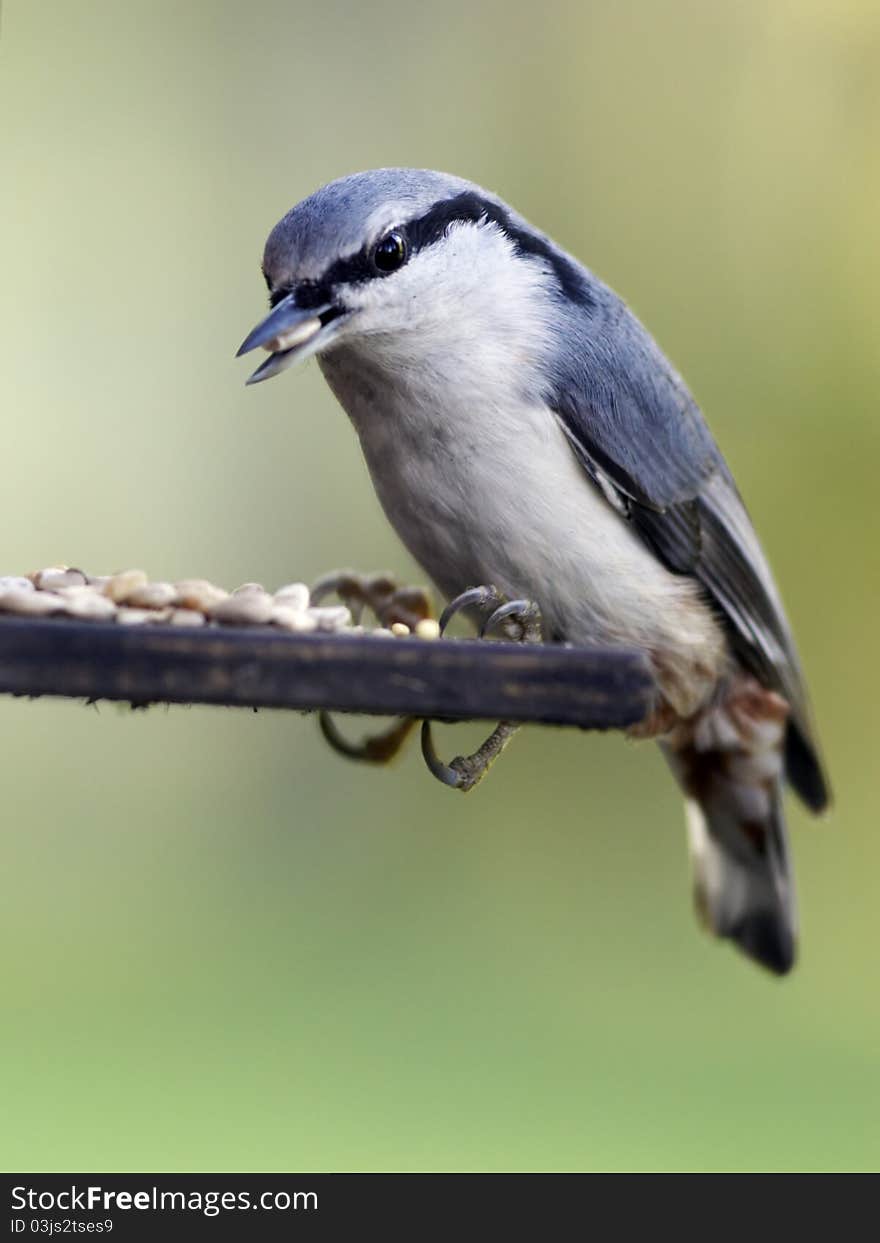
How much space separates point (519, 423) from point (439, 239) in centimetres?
25

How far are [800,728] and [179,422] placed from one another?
10.9ft

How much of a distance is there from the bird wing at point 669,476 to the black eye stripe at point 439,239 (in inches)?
2.4

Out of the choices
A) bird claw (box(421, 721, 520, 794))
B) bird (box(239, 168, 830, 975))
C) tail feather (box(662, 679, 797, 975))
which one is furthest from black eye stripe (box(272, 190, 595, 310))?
tail feather (box(662, 679, 797, 975))

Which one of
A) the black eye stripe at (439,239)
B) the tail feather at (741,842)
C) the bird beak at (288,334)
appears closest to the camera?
the bird beak at (288,334)

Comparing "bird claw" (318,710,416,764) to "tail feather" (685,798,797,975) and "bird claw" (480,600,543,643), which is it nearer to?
"bird claw" (480,600,543,643)

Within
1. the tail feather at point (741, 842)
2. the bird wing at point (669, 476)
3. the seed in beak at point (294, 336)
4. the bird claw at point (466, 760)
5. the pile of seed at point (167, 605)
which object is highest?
the bird wing at point (669, 476)

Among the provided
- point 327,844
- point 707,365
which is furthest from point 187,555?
point 707,365

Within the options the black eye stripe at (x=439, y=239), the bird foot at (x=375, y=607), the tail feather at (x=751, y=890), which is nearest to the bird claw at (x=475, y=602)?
the bird foot at (x=375, y=607)

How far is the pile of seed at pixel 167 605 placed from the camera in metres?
1.55

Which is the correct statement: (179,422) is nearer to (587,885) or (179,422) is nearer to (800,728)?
(587,885)

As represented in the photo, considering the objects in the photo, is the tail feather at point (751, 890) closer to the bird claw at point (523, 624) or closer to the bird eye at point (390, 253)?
the bird claw at point (523, 624)

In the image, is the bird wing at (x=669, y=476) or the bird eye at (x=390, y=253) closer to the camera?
the bird eye at (x=390, y=253)

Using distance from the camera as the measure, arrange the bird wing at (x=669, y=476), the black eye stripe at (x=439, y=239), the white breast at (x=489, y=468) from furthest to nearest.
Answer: the bird wing at (x=669, y=476) → the white breast at (x=489, y=468) → the black eye stripe at (x=439, y=239)

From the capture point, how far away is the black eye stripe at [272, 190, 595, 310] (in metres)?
1.97
